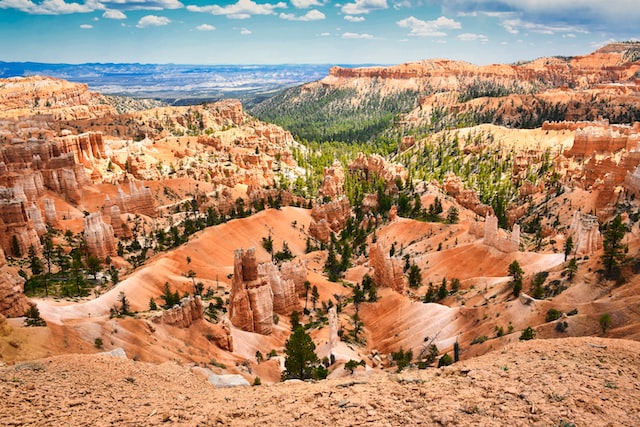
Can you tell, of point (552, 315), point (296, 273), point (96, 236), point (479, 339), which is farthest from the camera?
point (96, 236)

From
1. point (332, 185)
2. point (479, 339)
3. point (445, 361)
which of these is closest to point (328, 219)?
point (332, 185)

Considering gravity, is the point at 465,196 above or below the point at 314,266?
above

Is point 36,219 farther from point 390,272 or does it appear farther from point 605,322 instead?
point 605,322

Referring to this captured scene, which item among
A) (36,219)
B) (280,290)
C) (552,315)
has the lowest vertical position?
(280,290)

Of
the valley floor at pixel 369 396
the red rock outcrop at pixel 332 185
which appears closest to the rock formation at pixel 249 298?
the valley floor at pixel 369 396

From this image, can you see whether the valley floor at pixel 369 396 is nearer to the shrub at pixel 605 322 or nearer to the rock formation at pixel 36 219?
the shrub at pixel 605 322

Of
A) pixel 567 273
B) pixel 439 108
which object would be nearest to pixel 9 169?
pixel 567 273

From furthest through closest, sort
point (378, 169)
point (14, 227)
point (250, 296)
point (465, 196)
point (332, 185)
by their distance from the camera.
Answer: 1. point (378, 169)
2. point (332, 185)
3. point (465, 196)
4. point (14, 227)
5. point (250, 296)
